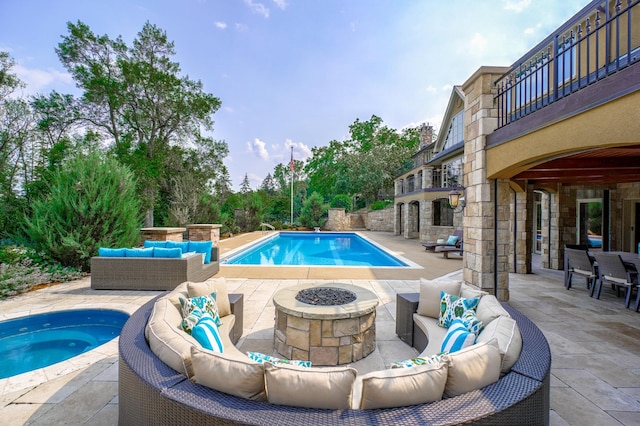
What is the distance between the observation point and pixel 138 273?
649 centimetres

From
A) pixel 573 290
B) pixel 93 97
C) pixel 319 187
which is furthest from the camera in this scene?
pixel 319 187

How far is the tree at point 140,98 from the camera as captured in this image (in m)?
16.4

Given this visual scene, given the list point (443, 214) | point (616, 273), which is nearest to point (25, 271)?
point (616, 273)

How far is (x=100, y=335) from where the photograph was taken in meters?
4.66

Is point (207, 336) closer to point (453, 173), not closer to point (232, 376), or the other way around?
point (232, 376)

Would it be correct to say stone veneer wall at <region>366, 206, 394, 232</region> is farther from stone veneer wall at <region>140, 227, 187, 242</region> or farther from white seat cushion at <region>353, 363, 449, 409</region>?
white seat cushion at <region>353, 363, 449, 409</region>

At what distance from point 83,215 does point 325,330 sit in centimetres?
781

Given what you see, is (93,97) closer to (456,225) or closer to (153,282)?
(153,282)

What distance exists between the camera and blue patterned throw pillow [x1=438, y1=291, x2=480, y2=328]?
3.25 meters

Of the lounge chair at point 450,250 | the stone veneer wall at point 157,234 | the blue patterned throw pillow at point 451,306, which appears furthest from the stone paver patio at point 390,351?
the lounge chair at point 450,250

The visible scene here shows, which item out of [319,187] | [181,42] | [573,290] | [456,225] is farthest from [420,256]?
[319,187]

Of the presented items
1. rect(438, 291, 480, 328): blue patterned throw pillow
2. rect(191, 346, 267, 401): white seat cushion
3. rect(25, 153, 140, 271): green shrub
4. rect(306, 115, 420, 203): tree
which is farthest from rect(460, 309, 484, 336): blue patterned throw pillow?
rect(306, 115, 420, 203): tree

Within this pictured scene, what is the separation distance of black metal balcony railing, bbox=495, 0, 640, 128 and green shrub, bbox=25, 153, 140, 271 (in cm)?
957

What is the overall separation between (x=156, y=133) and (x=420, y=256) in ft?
57.1
